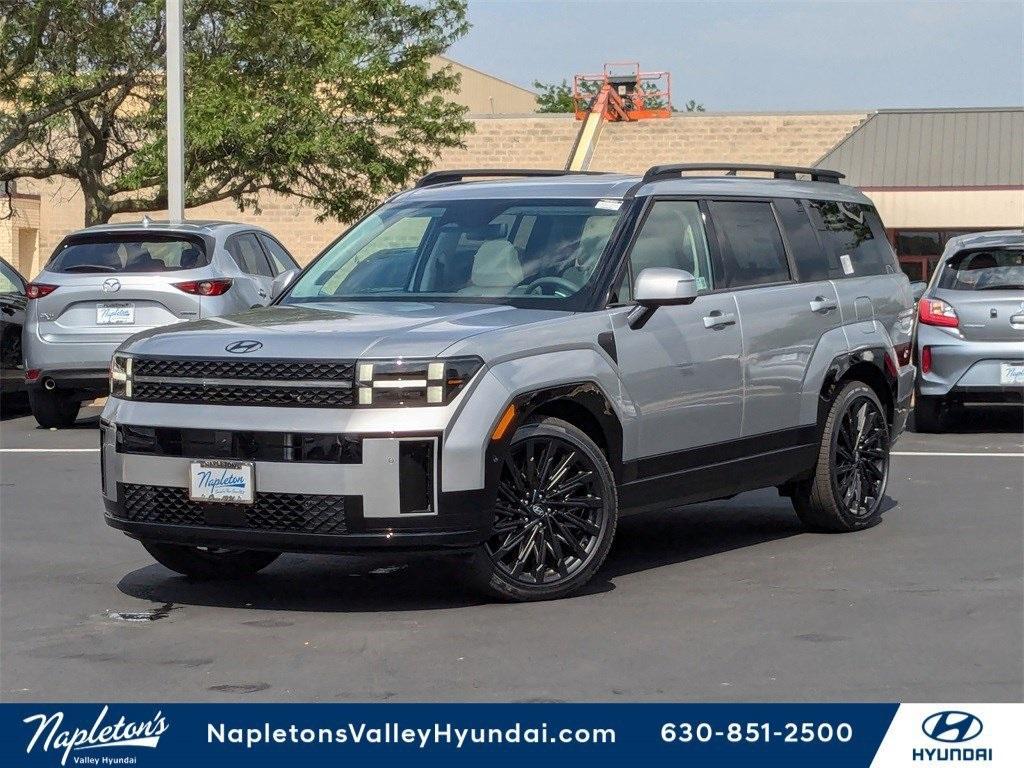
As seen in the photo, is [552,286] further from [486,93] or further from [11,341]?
[486,93]

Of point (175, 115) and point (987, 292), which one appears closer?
point (987, 292)

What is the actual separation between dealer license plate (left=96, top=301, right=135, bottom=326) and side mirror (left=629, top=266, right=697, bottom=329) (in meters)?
7.77

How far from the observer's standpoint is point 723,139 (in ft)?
159

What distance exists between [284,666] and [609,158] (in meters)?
43.6

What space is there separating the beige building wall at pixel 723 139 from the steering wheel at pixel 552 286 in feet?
130

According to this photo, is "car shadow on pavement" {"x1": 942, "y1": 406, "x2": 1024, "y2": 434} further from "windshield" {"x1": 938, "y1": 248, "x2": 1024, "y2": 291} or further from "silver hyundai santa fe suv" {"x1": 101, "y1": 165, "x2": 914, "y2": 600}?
"silver hyundai santa fe suv" {"x1": 101, "y1": 165, "x2": 914, "y2": 600}

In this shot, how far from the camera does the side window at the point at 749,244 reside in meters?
8.83

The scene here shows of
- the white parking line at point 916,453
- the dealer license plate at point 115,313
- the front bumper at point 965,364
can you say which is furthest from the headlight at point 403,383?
the front bumper at point 965,364

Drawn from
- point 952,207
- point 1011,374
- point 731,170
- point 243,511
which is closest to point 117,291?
point 731,170

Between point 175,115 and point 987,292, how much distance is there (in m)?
9.68

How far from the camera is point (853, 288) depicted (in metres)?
9.79

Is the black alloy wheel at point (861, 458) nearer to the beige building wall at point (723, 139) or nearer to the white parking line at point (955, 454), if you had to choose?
the white parking line at point (955, 454)

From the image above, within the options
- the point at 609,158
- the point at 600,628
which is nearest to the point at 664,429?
the point at 600,628

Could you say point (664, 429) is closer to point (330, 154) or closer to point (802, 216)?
point (802, 216)
